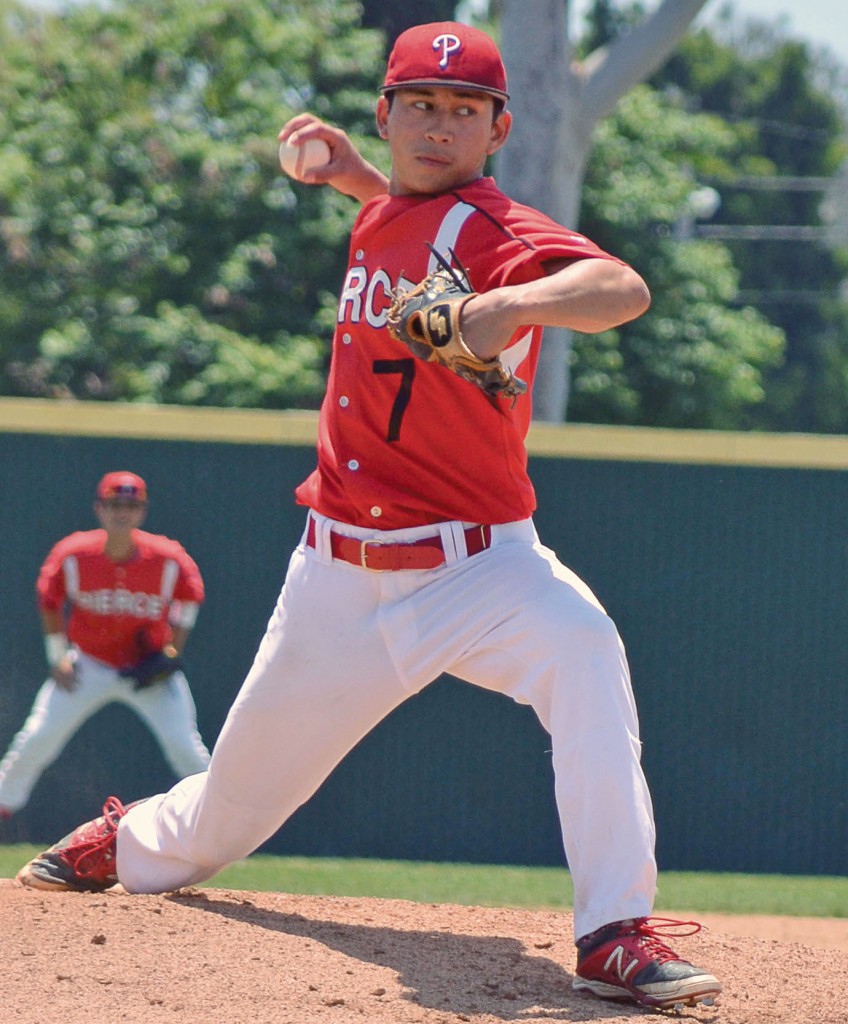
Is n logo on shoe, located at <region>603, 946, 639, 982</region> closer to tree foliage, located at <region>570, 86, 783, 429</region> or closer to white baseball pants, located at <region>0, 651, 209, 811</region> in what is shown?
white baseball pants, located at <region>0, 651, 209, 811</region>

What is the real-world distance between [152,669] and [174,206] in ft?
27.1

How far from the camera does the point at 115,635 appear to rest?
7215mm

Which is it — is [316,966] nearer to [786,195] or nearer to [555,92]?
[555,92]

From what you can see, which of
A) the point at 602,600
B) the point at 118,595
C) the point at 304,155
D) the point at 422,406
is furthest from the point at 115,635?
the point at 422,406

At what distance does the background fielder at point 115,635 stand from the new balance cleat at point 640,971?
4076mm

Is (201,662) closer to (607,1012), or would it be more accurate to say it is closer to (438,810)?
(438,810)

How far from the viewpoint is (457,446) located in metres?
3.37

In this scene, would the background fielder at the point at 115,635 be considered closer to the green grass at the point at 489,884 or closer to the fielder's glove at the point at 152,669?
the fielder's glove at the point at 152,669

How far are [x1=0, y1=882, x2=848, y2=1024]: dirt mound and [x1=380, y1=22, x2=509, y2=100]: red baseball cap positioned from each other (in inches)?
76.4

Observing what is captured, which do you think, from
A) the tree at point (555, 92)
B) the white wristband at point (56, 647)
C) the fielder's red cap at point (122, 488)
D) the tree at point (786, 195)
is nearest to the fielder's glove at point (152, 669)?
the white wristband at point (56, 647)

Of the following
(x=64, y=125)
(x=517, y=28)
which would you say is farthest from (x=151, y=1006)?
(x=64, y=125)

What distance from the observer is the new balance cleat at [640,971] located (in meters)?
3.13

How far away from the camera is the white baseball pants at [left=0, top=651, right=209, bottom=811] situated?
7125 mm

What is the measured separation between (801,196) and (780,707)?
2734 cm
